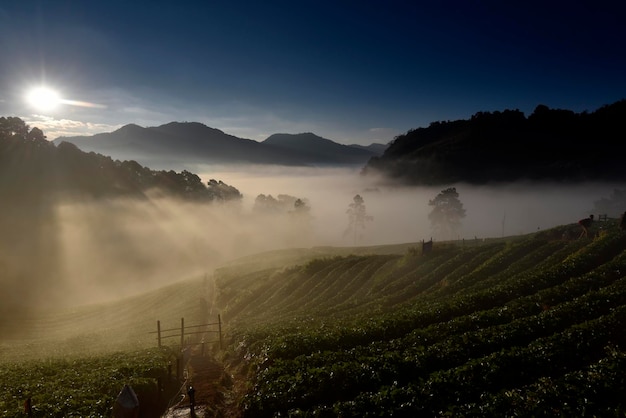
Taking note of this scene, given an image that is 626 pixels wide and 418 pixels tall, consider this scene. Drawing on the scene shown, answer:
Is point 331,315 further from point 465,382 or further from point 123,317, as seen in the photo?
point 123,317

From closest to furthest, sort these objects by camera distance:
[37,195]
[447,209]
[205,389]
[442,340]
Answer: [442,340]
[205,389]
[447,209]
[37,195]

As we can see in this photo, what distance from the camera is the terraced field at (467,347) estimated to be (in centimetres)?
1881

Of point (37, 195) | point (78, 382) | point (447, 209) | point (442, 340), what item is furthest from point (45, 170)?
point (442, 340)

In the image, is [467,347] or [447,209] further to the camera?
[447,209]

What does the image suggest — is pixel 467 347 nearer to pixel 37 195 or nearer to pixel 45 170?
pixel 37 195

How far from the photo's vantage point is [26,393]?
83.4 ft

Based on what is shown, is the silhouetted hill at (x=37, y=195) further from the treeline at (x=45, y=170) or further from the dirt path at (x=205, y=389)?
the dirt path at (x=205, y=389)

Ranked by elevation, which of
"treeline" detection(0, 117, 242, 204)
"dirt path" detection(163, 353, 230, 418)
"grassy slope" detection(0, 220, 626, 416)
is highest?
"treeline" detection(0, 117, 242, 204)

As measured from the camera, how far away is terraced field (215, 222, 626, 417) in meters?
18.8

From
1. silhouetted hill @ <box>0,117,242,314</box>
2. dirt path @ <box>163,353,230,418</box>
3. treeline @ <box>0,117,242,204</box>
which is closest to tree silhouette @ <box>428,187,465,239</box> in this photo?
dirt path @ <box>163,353,230,418</box>

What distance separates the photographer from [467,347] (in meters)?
24.7

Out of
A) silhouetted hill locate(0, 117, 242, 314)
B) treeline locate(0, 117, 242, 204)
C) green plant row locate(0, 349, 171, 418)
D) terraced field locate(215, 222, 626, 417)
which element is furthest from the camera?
treeline locate(0, 117, 242, 204)

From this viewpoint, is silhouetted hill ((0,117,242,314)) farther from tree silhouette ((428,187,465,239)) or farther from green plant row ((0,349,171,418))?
tree silhouette ((428,187,465,239))

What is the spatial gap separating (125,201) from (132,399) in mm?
187914
